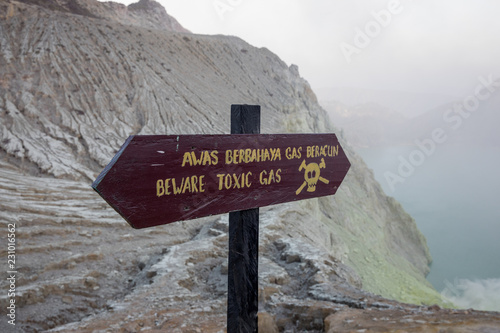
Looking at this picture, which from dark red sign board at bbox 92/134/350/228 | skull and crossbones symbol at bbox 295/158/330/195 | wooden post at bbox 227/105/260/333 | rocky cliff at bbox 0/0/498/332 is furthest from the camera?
rocky cliff at bbox 0/0/498/332

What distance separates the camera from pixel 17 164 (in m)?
8.81

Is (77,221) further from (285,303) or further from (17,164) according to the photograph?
(285,303)

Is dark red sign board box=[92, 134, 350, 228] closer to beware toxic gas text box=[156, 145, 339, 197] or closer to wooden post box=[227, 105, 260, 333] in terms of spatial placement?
beware toxic gas text box=[156, 145, 339, 197]

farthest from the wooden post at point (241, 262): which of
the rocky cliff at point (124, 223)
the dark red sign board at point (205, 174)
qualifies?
the rocky cliff at point (124, 223)

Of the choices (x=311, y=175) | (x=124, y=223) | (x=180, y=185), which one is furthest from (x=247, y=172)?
(x=124, y=223)

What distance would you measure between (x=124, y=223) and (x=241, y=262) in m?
6.17

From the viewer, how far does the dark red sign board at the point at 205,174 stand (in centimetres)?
174

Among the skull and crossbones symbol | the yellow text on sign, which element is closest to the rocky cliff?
the skull and crossbones symbol

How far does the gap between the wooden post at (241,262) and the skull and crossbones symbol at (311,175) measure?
45cm

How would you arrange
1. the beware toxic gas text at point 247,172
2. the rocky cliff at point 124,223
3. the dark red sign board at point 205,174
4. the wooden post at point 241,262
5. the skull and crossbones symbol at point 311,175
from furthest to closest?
the rocky cliff at point 124,223 → the skull and crossbones symbol at point 311,175 → the wooden post at point 241,262 → the beware toxic gas text at point 247,172 → the dark red sign board at point 205,174

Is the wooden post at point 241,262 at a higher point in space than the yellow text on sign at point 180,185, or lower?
lower

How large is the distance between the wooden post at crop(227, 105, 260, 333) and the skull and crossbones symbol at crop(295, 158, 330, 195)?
45 cm

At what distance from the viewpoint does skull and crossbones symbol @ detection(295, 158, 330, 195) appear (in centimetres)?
246

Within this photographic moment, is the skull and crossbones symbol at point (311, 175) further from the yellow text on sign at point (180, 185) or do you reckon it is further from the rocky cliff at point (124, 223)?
the rocky cliff at point (124, 223)
